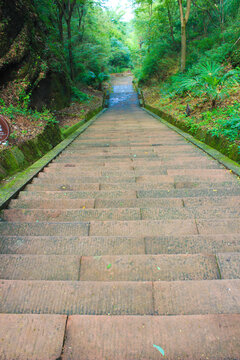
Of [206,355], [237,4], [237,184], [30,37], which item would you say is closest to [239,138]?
[237,184]

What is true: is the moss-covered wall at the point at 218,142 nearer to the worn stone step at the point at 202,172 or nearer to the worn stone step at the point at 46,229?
the worn stone step at the point at 202,172

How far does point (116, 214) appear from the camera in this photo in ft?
7.55

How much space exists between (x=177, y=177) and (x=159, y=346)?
2455mm

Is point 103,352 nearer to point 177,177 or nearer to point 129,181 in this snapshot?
point 129,181

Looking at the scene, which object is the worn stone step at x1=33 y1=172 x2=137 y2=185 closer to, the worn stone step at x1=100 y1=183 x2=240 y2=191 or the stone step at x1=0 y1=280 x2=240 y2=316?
the worn stone step at x1=100 y1=183 x2=240 y2=191

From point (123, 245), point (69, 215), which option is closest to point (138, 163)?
point (69, 215)

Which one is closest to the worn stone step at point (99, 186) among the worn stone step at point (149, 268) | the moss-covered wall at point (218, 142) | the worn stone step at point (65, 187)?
the worn stone step at point (65, 187)

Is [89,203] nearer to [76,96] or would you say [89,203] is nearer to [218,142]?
[218,142]

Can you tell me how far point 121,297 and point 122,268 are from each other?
9.7 inches

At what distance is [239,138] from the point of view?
4.21 meters

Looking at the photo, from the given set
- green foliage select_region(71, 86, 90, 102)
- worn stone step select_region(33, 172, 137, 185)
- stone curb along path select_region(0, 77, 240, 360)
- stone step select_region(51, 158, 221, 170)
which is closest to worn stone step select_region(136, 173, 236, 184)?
stone curb along path select_region(0, 77, 240, 360)

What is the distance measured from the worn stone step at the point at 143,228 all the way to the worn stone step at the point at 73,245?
0.58 feet

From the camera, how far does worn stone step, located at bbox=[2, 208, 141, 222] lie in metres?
2.29

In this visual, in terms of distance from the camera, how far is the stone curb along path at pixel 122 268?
3.50ft
